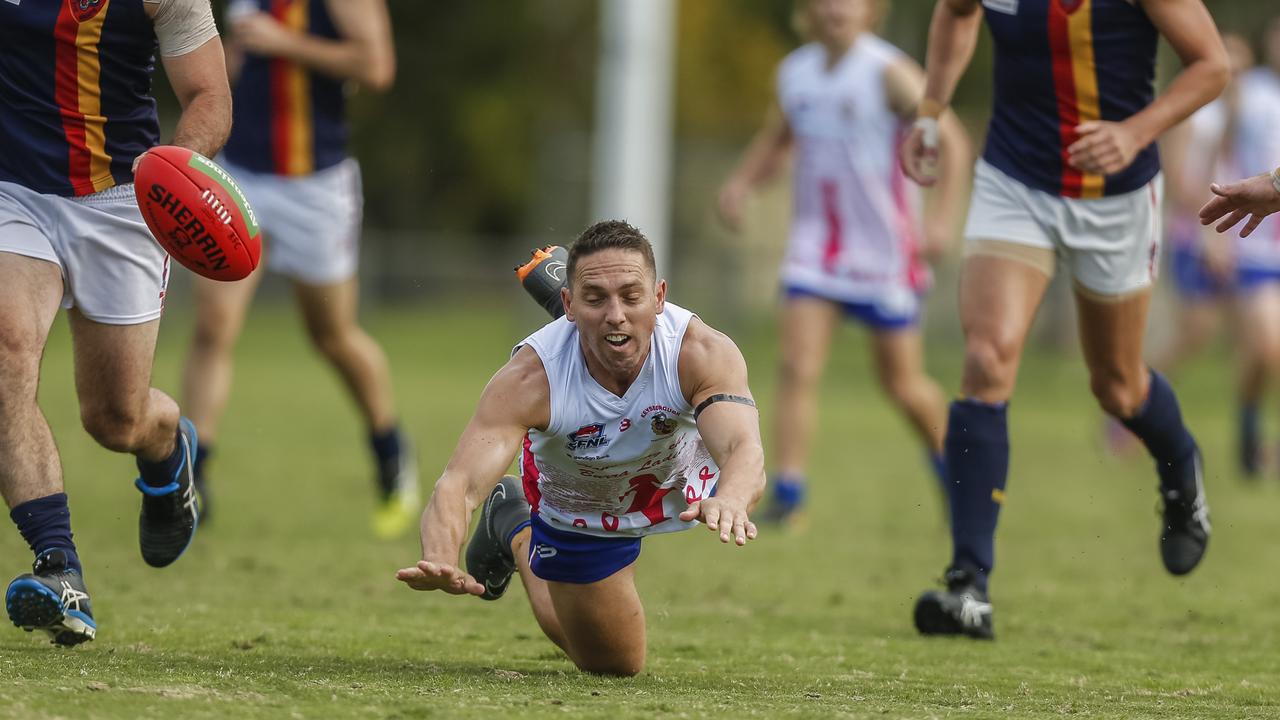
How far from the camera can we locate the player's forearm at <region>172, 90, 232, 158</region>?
5164 millimetres

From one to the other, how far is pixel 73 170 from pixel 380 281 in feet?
94.2

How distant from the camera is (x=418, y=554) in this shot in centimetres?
755

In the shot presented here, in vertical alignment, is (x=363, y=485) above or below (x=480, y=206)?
above

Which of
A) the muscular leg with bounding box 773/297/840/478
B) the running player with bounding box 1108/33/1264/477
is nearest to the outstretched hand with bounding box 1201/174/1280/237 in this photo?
the muscular leg with bounding box 773/297/840/478

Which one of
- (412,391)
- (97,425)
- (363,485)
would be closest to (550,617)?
(97,425)

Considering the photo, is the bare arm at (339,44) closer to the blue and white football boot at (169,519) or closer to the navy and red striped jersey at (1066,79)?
the blue and white football boot at (169,519)

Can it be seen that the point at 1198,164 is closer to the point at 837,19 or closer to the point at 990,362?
the point at 837,19

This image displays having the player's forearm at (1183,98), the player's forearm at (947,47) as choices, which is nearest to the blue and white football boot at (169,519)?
the player's forearm at (947,47)

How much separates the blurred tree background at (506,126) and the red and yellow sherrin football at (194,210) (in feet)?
88.3

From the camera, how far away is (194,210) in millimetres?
4887

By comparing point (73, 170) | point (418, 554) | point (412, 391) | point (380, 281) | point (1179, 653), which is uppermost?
point (73, 170)

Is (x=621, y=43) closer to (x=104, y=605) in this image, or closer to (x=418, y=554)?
(x=418, y=554)

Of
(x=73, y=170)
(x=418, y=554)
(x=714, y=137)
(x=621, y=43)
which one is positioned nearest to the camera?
(x=73, y=170)

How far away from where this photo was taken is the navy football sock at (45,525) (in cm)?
498
